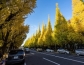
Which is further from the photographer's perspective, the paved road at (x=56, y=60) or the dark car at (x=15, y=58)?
the paved road at (x=56, y=60)

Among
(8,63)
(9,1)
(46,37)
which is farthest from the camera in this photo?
(46,37)

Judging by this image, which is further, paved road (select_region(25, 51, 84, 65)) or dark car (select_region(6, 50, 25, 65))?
paved road (select_region(25, 51, 84, 65))

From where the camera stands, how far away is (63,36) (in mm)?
61062

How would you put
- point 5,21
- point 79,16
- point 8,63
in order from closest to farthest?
point 5,21, point 8,63, point 79,16

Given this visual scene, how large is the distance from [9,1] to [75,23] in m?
39.1

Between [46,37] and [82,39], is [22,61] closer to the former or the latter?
[82,39]

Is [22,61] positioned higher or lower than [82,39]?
lower

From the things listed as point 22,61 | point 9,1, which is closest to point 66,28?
point 22,61

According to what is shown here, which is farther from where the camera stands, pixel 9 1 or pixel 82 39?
pixel 82 39

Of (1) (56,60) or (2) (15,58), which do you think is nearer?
(2) (15,58)

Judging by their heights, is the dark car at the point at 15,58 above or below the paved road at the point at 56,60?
above

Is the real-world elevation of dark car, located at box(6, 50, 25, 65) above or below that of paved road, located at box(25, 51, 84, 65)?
above

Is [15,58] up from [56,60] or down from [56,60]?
up

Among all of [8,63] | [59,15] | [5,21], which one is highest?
[59,15]
